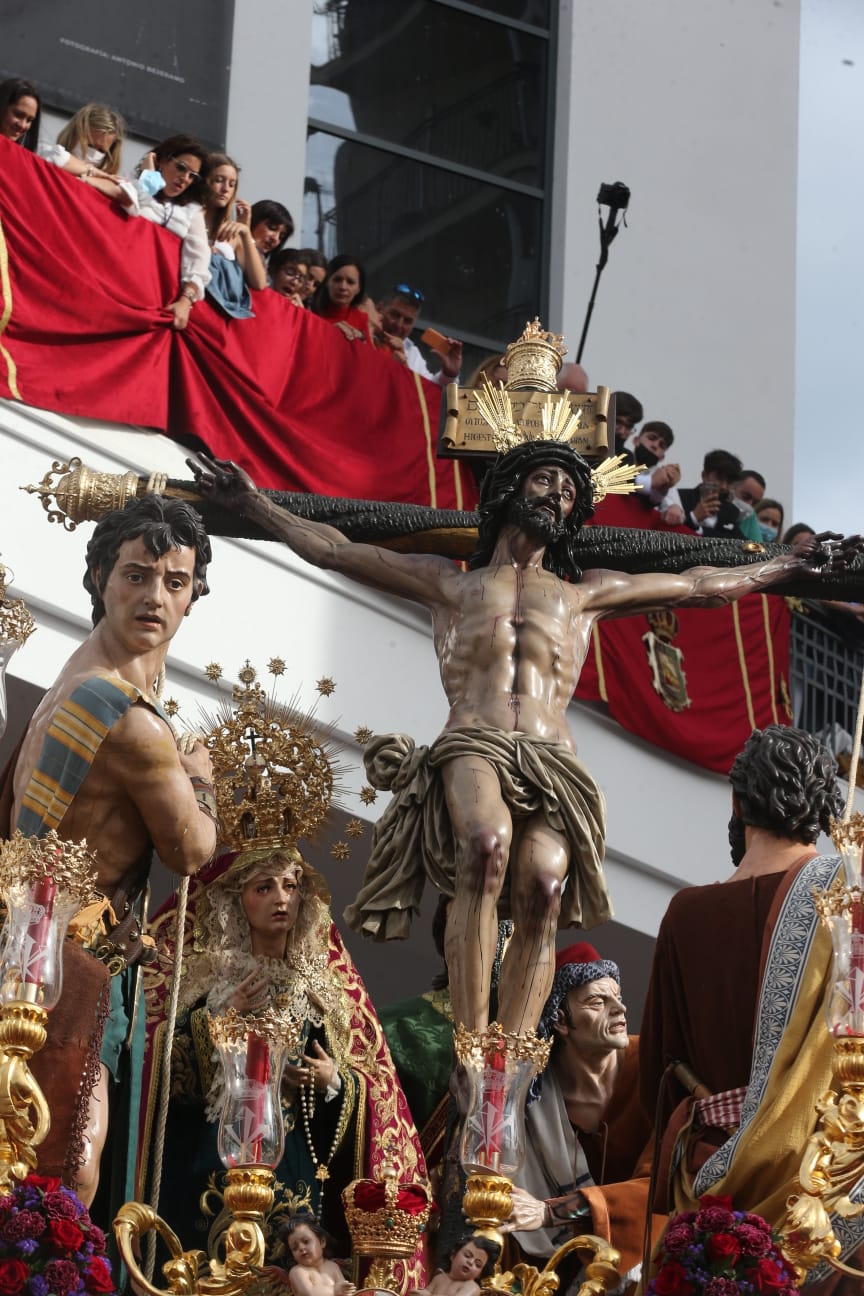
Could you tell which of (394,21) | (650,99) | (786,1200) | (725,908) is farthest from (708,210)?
(786,1200)

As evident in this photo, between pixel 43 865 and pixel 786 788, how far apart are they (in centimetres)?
203

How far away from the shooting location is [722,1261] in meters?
5.64

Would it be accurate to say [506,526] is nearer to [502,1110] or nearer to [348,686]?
[502,1110]

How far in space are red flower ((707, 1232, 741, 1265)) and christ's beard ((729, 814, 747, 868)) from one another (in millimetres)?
1569

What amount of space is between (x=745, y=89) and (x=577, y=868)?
10.0 metres

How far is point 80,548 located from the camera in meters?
10.5

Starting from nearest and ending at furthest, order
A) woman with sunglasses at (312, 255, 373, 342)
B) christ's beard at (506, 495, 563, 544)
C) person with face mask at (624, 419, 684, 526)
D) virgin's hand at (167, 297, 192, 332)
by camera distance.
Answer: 1. christ's beard at (506, 495, 563, 544)
2. virgin's hand at (167, 297, 192, 332)
3. woman with sunglasses at (312, 255, 373, 342)
4. person with face mask at (624, 419, 684, 526)

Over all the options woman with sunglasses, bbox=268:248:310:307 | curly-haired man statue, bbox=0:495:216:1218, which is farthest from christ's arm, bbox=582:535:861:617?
woman with sunglasses, bbox=268:248:310:307

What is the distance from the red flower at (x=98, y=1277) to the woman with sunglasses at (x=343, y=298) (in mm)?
6805

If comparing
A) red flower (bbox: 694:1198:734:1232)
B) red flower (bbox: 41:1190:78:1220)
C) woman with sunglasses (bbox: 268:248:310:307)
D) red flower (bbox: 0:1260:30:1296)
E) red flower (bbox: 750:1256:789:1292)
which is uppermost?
woman with sunglasses (bbox: 268:248:310:307)

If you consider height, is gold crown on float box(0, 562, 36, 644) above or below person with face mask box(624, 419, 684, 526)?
below

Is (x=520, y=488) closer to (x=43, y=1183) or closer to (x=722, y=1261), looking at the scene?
(x=722, y=1261)

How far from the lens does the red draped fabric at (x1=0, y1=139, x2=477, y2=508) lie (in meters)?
10.5

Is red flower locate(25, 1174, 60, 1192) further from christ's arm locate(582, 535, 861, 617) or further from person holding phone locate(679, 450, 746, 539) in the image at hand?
person holding phone locate(679, 450, 746, 539)
